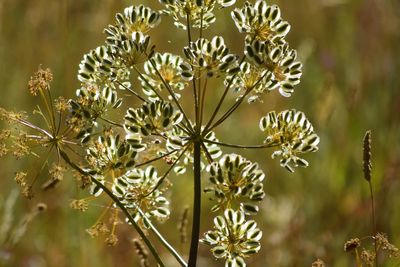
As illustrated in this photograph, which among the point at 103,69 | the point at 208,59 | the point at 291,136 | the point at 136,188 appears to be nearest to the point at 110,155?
the point at 136,188

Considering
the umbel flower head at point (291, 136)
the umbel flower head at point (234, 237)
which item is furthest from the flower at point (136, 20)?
the umbel flower head at point (234, 237)

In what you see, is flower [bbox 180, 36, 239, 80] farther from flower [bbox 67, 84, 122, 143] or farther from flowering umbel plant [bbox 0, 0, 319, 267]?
flower [bbox 67, 84, 122, 143]

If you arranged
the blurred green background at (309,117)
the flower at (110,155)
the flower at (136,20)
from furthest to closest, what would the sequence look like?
the blurred green background at (309,117), the flower at (136,20), the flower at (110,155)

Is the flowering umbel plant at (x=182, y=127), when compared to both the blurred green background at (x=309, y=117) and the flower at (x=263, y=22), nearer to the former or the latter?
the flower at (x=263, y=22)

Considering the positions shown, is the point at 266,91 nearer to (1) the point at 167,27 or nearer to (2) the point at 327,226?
(2) the point at 327,226

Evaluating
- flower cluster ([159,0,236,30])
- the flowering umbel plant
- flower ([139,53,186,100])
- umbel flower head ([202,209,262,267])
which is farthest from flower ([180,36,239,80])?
umbel flower head ([202,209,262,267])

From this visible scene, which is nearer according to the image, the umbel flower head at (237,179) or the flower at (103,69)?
the umbel flower head at (237,179)
